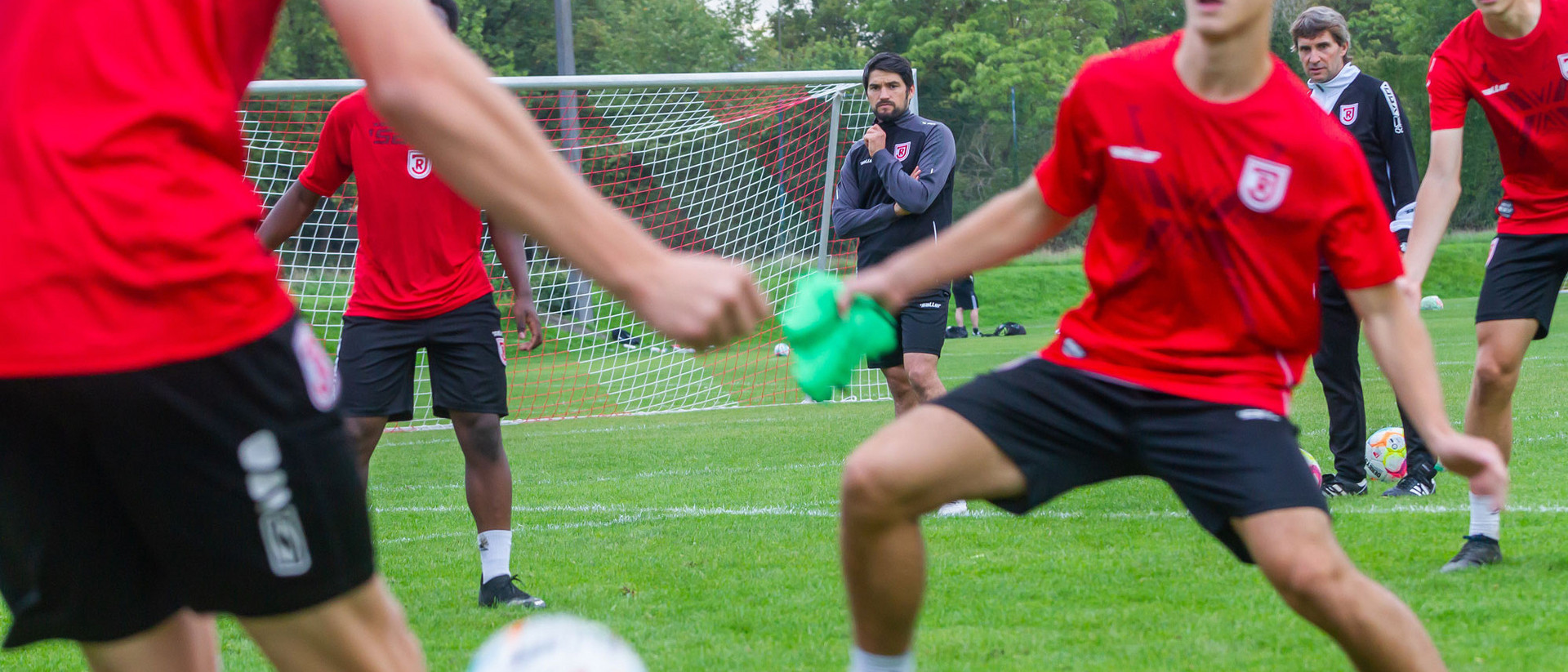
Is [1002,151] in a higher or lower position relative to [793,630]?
lower

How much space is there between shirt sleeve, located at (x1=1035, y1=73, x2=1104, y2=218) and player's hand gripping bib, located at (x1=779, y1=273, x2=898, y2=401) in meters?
0.59

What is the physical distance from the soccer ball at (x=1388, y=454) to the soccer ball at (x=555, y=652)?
6.10 m

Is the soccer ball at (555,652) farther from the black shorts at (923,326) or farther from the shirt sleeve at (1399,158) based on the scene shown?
the shirt sleeve at (1399,158)

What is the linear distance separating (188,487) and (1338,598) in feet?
6.64

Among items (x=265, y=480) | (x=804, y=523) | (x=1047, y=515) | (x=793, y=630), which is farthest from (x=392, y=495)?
(x=265, y=480)

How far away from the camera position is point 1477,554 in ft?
15.8

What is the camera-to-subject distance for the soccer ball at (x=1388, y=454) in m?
7.12

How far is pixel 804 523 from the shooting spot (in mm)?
6434

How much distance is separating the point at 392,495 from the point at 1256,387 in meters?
6.30

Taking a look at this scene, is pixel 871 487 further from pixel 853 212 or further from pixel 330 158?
pixel 853 212

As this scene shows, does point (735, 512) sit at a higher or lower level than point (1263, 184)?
lower

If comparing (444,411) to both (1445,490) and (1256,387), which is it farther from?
(1445,490)

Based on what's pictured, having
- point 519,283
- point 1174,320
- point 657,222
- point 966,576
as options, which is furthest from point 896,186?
point 657,222

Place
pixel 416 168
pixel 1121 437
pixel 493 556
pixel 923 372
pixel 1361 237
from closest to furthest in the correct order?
Answer: 1. pixel 1361 237
2. pixel 1121 437
3. pixel 493 556
4. pixel 416 168
5. pixel 923 372
